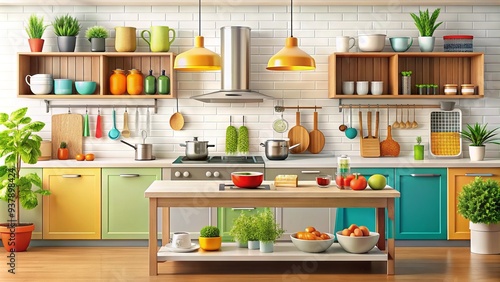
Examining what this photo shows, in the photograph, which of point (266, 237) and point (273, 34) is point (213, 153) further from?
point (266, 237)

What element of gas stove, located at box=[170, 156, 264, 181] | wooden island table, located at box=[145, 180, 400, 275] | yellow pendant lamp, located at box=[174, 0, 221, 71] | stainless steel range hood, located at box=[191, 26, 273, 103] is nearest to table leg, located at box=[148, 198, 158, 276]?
wooden island table, located at box=[145, 180, 400, 275]

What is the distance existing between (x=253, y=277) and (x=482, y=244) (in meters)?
2.42

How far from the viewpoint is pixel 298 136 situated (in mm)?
8062

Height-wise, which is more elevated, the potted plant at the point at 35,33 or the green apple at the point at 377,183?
the potted plant at the point at 35,33

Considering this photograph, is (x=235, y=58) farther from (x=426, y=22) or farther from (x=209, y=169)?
(x=426, y=22)

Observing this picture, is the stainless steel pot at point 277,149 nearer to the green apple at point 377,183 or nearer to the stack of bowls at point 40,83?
the green apple at point 377,183

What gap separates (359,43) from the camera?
7766 millimetres

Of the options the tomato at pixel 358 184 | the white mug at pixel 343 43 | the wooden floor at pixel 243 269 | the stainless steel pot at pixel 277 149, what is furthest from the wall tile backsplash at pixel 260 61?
the tomato at pixel 358 184

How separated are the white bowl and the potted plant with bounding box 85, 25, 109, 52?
2672 millimetres

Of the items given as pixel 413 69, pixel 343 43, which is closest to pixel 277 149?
pixel 343 43

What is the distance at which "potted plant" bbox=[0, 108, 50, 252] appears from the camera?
716 cm

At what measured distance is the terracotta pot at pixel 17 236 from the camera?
718 centimetres

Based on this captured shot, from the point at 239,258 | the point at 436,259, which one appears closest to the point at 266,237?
the point at 239,258

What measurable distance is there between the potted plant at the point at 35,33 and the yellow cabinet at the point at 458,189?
441cm
